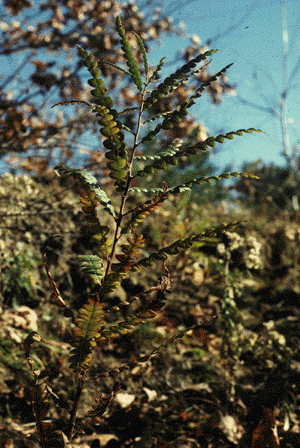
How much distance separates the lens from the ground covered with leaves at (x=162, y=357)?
1.57 meters

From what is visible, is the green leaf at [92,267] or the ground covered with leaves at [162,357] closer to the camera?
the green leaf at [92,267]

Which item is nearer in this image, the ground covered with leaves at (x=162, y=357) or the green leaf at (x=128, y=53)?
the green leaf at (x=128, y=53)

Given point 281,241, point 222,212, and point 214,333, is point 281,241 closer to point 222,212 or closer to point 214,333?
point 222,212

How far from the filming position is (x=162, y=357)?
2148 mm

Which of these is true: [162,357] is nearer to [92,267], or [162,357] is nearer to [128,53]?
[92,267]

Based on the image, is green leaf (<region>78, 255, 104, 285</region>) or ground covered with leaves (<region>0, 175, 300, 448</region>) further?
ground covered with leaves (<region>0, 175, 300, 448</region>)

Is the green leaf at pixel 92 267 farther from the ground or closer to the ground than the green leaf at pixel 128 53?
closer to the ground

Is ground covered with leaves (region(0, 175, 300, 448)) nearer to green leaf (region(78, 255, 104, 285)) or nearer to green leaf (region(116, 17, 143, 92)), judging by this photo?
green leaf (region(78, 255, 104, 285))

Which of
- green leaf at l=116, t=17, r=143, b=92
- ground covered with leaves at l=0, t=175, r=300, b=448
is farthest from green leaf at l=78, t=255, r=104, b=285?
green leaf at l=116, t=17, r=143, b=92

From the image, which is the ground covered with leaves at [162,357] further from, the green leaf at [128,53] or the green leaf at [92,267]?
the green leaf at [128,53]

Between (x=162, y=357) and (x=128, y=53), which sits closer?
(x=128, y=53)

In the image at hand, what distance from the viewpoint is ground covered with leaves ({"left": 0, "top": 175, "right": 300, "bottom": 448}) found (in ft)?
5.15

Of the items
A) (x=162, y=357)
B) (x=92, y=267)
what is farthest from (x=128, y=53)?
(x=162, y=357)

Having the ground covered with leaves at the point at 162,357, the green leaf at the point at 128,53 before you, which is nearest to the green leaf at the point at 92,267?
the ground covered with leaves at the point at 162,357
